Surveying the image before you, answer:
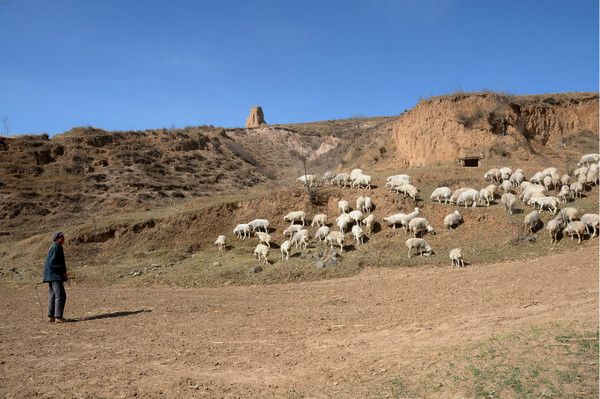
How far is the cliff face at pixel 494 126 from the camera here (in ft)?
108

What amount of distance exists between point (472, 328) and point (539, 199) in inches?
562

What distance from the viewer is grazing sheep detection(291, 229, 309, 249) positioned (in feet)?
68.8

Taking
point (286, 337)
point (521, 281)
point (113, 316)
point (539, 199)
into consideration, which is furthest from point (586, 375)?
point (539, 199)

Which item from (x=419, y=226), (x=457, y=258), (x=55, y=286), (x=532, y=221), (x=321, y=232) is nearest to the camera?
(x=55, y=286)

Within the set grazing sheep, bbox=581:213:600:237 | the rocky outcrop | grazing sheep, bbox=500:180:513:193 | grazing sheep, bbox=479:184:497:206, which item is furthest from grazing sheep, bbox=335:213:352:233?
the rocky outcrop

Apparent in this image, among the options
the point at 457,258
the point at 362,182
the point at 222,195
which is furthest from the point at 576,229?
the point at 222,195

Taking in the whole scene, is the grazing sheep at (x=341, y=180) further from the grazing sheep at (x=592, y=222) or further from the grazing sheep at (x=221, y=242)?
the grazing sheep at (x=592, y=222)

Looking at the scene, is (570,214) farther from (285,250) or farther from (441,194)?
(285,250)

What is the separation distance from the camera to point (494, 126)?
3328cm

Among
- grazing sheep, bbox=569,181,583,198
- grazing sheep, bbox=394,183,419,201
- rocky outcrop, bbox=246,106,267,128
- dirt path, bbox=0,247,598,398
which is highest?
rocky outcrop, bbox=246,106,267,128

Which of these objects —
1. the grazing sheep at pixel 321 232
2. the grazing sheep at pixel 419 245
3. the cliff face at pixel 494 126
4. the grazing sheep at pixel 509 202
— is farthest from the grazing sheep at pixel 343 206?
the cliff face at pixel 494 126

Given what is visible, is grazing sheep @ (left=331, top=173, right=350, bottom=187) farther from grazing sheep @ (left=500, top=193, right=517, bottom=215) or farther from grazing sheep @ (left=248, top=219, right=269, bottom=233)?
grazing sheep @ (left=500, top=193, right=517, bottom=215)

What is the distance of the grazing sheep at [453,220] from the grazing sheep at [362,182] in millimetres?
5644

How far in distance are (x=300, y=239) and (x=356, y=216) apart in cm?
278
